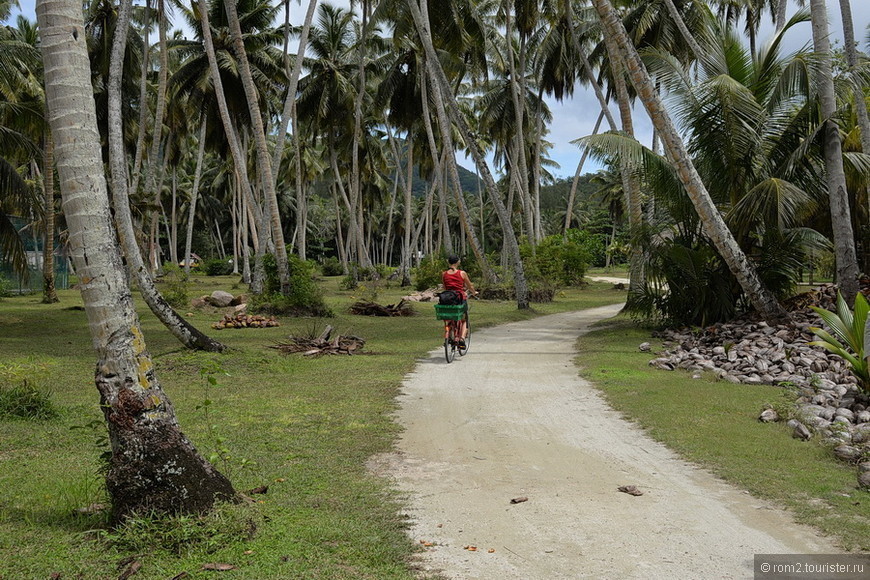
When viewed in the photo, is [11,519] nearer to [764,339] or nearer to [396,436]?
[396,436]

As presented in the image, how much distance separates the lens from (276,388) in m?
9.21

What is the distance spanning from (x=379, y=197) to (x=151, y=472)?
4907 cm

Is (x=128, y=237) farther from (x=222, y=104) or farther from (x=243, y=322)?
(x=222, y=104)

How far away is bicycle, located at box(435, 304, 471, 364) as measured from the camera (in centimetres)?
1129

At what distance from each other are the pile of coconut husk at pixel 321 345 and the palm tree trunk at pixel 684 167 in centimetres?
677

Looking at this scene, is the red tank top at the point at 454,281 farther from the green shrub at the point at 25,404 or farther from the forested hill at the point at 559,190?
the forested hill at the point at 559,190

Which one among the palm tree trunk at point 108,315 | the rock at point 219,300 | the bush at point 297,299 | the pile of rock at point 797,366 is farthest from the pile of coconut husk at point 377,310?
the palm tree trunk at point 108,315

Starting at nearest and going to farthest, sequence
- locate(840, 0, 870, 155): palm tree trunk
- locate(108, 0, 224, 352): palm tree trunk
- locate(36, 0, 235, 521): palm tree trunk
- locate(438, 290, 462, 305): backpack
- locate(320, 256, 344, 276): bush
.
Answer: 1. locate(36, 0, 235, 521): palm tree trunk
2. locate(438, 290, 462, 305): backpack
3. locate(108, 0, 224, 352): palm tree trunk
4. locate(840, 0, 870, 155): palm tree trunk
5. locate(320, 256, 344, 276): bush

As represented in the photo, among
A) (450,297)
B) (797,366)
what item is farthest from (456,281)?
(797,366)

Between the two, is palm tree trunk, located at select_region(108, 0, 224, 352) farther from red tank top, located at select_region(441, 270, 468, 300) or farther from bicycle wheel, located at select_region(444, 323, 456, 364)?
red tank top, located at select_region(441, 270, 468, 300)

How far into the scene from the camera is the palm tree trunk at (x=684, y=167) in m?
12.6

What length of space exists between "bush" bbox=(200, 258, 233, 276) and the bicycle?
4537cm

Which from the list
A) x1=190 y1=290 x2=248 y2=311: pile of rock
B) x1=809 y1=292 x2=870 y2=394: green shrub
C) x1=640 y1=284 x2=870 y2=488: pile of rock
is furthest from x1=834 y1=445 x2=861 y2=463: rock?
x1=190 y1=290 x2=248 y2=311: pile of rock

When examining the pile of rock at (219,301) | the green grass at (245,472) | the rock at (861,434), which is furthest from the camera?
the pile of rock at (219,301)
